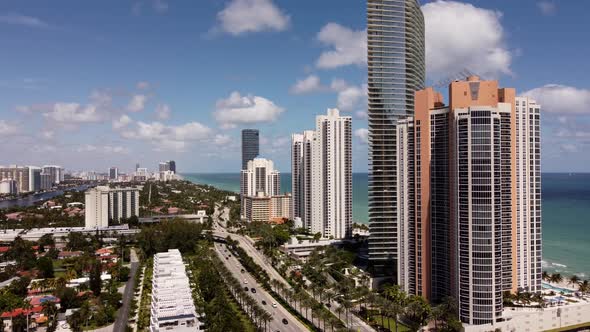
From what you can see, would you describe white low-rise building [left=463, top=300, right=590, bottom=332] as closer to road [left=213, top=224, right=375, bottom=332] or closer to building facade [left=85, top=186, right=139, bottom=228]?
road [left=213, top=224, right=375, bottom=332]

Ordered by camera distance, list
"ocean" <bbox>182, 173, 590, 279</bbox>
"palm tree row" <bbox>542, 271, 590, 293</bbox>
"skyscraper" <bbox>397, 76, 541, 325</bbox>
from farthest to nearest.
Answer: "ocean" <bbox>182, 173, 590, 279</bbox>, "palm tree row" <bbox>542, 271, 590, 293</bbox>, "skyscraper" <bbox>397, 76, 541, 325</bbox>

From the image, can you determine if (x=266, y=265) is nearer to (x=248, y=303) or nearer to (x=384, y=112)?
(x=248, y=303)

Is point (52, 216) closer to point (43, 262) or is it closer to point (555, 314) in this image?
point (43, 262)

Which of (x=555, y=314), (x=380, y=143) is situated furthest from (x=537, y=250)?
(x=380, y=143)

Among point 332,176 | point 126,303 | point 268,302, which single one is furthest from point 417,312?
point 332,176

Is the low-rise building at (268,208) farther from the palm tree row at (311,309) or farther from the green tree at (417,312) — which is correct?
the green tree at (417,312)

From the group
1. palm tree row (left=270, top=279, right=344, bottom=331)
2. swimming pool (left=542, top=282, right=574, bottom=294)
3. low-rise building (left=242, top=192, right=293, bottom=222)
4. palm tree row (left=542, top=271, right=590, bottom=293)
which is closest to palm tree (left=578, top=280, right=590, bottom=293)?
palm tree row (left=542, top=271, right=590, bottom=293)
